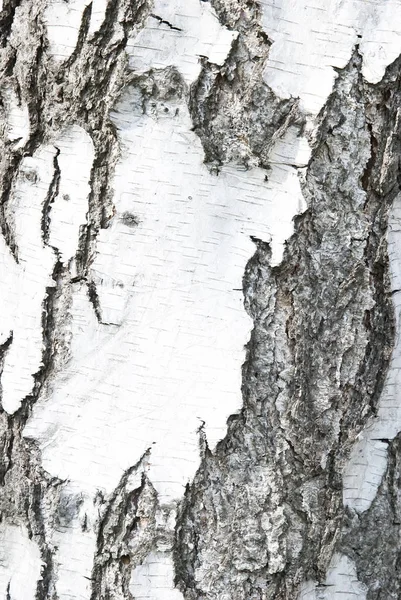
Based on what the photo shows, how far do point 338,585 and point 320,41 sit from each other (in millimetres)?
793

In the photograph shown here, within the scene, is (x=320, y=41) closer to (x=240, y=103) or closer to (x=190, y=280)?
(x=240, y=103)

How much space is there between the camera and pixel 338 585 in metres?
1.12

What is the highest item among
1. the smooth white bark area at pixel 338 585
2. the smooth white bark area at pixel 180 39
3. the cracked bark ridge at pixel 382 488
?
the smooth white bark area at pixel 180 39

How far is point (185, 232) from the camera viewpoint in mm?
1050

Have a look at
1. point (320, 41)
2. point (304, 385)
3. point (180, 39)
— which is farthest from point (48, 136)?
point (304, 385)

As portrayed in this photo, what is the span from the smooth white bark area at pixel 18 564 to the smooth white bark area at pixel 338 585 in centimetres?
40

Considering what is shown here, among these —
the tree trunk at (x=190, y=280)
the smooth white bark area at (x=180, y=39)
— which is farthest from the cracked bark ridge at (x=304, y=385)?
the smooth white bark area at (x=180, y=39)

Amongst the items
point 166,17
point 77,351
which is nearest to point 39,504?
point 77,351

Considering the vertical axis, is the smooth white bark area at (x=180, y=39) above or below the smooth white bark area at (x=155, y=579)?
above

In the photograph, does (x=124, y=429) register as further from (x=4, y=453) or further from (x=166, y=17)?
(x=166, y=17)

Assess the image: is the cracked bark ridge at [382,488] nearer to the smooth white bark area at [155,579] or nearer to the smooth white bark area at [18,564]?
the smooth white bark area at [155,579]

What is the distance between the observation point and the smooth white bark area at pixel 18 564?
1.10 meters

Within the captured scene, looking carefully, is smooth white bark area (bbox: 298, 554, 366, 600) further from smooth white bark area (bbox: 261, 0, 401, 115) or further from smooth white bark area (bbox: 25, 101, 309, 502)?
smooth white bark area (bbox: 261, 0, 401, 115)

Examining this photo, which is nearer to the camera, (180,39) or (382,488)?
(180,39)
